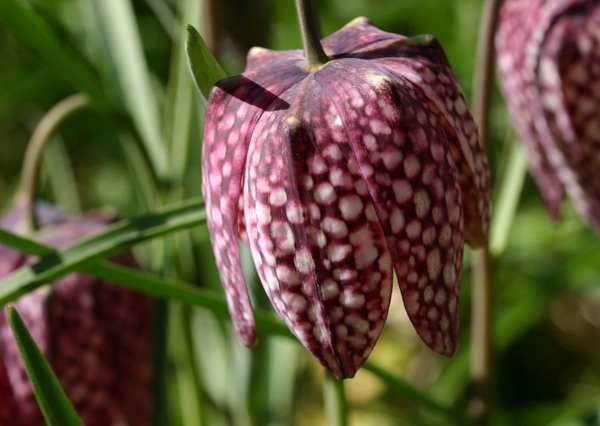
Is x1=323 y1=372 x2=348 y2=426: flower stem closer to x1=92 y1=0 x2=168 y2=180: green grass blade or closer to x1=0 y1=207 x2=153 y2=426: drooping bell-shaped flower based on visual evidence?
x1=0 y1=207 x2=153 y2=426: drooping bell-shaped flower

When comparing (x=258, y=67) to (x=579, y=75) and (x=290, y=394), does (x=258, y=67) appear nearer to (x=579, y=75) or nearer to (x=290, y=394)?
(x=579, y=75)

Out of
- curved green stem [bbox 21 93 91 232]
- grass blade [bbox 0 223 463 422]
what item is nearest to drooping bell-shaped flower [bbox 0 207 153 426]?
curved green stem [bbox 21 93 91 232]

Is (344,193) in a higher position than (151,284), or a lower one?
higher

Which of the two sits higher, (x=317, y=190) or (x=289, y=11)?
(x=317, y=190)

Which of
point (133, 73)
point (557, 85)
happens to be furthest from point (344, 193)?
point (133, 73)

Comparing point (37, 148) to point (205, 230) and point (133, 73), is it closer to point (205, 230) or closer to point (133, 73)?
point (133, 73)

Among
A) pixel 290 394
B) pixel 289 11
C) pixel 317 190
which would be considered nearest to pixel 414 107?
pixel 317 190
